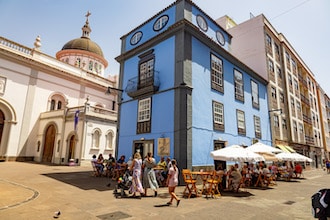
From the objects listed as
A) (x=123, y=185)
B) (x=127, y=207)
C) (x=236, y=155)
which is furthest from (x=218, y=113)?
(x=127, y=207)

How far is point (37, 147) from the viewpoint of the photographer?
24672 mm

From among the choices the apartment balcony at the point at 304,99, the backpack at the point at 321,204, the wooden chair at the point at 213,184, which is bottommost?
the wooden chair at the point at 213,184

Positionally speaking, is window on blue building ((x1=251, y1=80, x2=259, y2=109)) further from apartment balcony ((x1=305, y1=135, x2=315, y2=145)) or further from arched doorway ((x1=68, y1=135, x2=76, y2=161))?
arched doorway ((x1=68, y1=135, x2=76, y2=161))

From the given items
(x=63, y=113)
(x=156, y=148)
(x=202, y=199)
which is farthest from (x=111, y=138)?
(x=202, y=199)

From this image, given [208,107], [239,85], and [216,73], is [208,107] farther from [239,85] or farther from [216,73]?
[239,85]

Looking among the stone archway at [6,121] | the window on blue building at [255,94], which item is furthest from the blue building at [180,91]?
the stone archway at [6,121]

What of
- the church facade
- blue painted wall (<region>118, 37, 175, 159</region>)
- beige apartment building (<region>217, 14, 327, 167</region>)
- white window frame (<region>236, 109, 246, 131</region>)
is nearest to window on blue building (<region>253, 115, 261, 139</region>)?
white window frame (<region>236, 109, 246, 131</region>)

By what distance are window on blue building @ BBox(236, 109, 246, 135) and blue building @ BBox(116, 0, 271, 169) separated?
0.27 ft

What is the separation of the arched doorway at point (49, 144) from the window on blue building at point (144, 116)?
48.2 ft

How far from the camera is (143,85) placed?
1444cm

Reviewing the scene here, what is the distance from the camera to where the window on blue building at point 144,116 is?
1378cm

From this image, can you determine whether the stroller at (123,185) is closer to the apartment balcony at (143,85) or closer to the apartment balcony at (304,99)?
the apartment balcony at (143,85)

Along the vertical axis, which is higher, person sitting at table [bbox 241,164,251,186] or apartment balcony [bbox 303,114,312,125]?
apartment balcony [bbox 303,114,312,125]

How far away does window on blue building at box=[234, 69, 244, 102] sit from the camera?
17.4m
